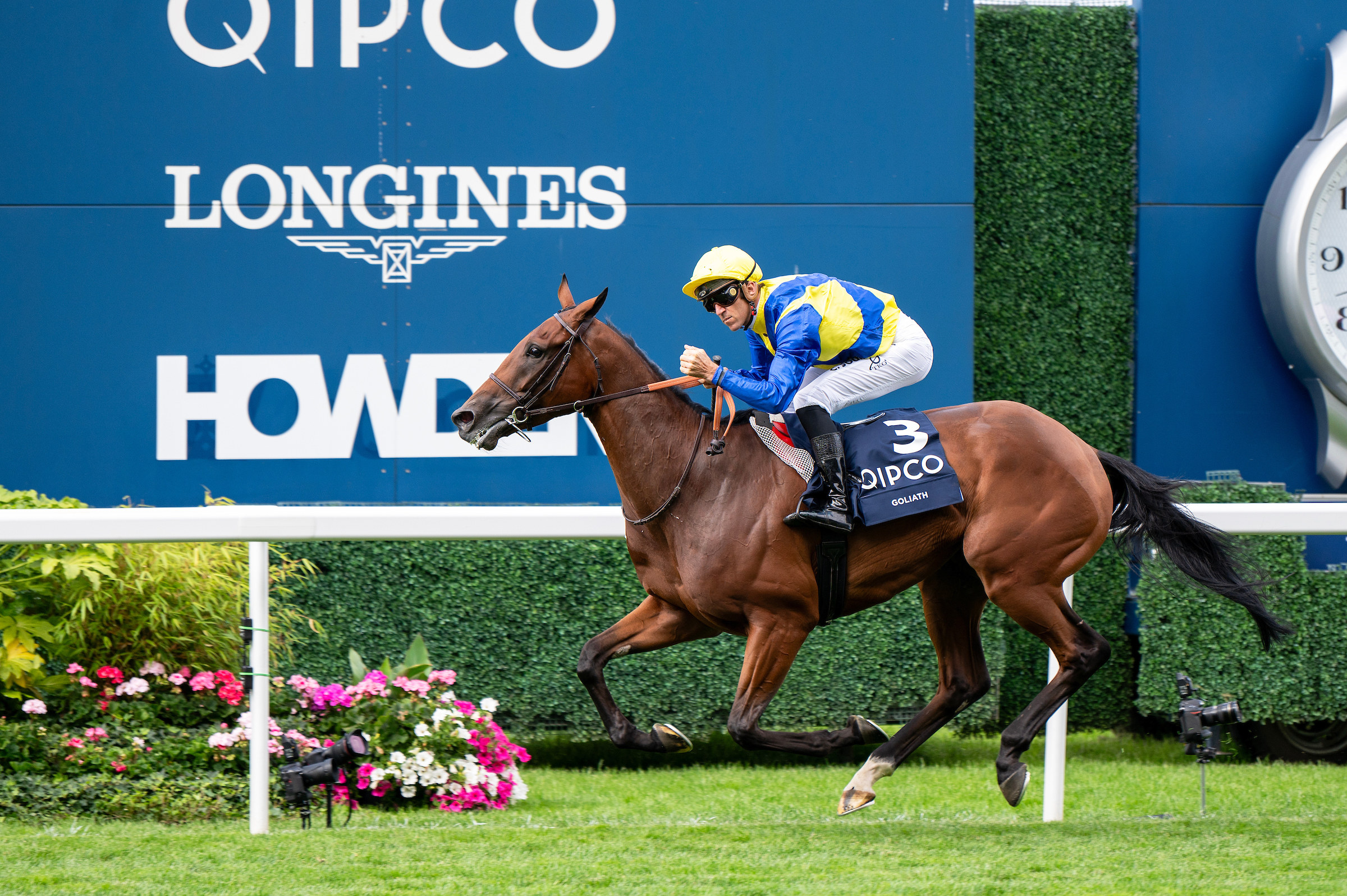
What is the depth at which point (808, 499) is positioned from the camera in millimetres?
3332

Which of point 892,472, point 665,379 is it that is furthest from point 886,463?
point 665,379

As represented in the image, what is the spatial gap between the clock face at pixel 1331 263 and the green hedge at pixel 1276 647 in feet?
3.05

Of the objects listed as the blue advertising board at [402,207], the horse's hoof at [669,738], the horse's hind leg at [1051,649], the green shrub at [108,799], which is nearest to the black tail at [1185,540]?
the horse's hind leg at [1051,649]

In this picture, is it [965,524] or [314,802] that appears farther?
[314,802]

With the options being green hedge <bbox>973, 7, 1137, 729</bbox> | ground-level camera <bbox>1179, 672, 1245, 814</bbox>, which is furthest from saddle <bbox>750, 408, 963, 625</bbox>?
green hedge <bbox>973, 7, 1137, 729</bbox>

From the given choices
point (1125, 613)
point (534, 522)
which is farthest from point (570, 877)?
point (1125, 613)

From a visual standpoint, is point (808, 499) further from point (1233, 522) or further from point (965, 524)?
point (1233, 522)

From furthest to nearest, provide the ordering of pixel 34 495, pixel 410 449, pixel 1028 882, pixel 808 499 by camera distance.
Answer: pixel 410 449, pixel 34 495, pixel 808 499, pixel 1028 882

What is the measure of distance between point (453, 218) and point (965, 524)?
3043mm

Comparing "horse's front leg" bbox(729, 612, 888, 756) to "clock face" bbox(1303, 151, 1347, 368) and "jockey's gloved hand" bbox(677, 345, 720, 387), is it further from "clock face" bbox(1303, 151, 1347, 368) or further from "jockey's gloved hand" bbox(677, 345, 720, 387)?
"clock face" bbox(1303, 151, 1347, 368)

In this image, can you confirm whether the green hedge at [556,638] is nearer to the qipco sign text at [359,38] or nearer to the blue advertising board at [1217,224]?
the blue advertising board at [1217,224]

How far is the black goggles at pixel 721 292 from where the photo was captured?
11.2ft

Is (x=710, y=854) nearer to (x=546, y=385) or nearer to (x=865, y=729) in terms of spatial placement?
(x=865, y=729)

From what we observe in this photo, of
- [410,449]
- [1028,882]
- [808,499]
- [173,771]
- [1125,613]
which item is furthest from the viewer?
[1125,613]
